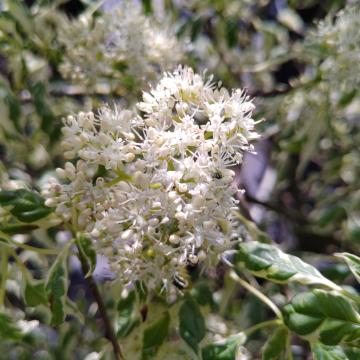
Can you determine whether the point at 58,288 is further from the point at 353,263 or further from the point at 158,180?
the point at 353,263

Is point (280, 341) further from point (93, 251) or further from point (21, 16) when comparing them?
point (21, 16)

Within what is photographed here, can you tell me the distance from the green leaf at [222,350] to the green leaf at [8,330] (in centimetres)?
31

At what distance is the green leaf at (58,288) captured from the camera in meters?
1.05

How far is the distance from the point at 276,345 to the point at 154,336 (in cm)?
23

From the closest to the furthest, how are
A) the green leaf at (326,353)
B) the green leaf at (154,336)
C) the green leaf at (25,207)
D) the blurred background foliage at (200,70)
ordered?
the green leaf at (326,353) → the green leaf at (25,207) → the green leaf at (154,336) → the blurred background foliage at (200,70)

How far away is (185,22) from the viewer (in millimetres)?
1800

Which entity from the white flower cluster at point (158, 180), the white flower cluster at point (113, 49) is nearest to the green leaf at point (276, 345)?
the white flower cluster at point (158, 180)

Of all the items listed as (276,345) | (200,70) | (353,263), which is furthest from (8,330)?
(200,70)

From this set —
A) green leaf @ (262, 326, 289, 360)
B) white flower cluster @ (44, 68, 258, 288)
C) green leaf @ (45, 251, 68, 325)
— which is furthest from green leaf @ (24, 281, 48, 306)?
green leaf @ (262, 326, 289, 360)

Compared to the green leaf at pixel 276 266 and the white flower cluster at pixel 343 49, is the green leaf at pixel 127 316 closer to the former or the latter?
the green leaf at pixel 276 266

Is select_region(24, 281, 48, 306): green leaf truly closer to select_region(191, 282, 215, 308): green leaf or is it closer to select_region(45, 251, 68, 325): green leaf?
select_region(45, 251, 68, 325): green leaf

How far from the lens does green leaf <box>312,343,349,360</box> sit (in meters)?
0.96

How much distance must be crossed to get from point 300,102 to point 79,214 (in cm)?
104

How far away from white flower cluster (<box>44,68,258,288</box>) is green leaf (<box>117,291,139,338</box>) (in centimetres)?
19
